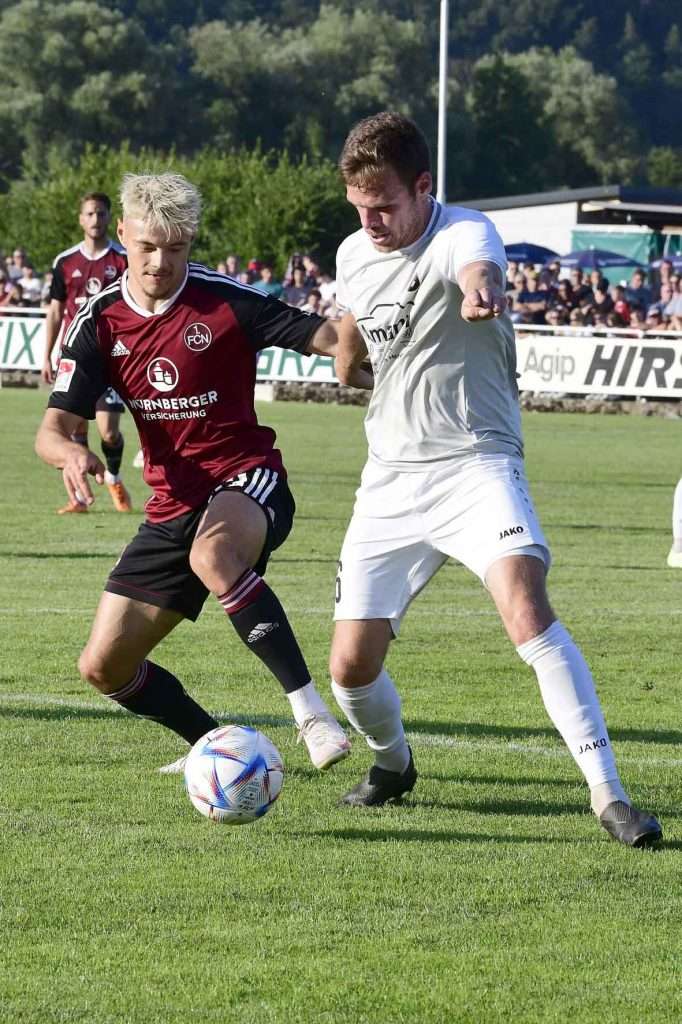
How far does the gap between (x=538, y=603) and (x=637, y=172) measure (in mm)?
101065

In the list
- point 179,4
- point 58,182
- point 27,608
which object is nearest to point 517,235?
point 58,182

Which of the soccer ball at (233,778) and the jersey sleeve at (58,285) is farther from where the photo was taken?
the jersey sleeve at (58,285)

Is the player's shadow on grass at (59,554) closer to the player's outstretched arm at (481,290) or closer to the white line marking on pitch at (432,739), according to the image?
the white line marking on pitch at (432,739)

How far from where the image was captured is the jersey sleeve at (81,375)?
6273 mm

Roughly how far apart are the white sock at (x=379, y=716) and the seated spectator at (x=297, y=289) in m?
27.5

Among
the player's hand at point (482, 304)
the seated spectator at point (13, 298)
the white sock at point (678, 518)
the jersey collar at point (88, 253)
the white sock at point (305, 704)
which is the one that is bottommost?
the seated spectator at point (13, 298)

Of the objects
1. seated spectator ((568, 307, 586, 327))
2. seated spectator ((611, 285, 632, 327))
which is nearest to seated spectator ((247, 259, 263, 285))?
seated spectator ((568, 307, 586, 327))

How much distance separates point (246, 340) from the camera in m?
6.27

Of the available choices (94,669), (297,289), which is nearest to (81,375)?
(94,669)

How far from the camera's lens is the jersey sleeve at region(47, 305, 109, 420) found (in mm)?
6273

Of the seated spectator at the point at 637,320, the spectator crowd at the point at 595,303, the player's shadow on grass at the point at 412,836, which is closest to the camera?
the player's shadow on grass at the point at 412,836

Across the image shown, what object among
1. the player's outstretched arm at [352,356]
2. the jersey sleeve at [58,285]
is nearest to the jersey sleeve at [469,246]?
the player's outstretched arm at [352,356]

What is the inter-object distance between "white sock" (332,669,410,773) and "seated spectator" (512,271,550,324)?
25603 millimetres

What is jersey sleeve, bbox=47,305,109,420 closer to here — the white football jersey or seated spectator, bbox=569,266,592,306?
the white football jersey
